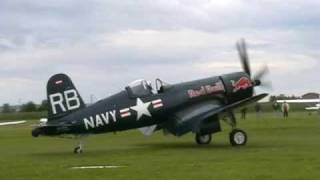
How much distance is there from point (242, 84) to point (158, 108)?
3.63m

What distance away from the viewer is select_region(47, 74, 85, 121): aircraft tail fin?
21219mm

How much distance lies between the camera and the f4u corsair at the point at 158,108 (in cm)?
2125

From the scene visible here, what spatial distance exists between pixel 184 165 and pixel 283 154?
398 cm

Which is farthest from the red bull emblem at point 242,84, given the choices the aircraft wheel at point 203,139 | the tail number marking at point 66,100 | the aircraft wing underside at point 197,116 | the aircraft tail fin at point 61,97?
the tail number marking at point 66,100

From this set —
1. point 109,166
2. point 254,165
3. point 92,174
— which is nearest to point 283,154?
point 254,165

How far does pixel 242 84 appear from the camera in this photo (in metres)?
24.5

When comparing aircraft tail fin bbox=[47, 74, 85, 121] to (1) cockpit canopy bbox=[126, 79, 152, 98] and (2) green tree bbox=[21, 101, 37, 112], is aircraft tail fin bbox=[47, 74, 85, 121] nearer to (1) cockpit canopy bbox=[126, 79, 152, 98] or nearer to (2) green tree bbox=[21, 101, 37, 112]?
(1) cockpit canopy bbox=[126, 79, 152, 98]

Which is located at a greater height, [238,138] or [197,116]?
[197,116]

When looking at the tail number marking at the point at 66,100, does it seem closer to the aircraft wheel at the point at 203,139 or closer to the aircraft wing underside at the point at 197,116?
the aircraft wing underside at the point at 197,116

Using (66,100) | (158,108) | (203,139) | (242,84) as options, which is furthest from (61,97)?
(242,84)

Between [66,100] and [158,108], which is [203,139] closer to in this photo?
[158,108]

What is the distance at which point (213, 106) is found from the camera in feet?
76.8

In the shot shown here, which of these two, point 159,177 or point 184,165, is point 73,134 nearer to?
point 184,165

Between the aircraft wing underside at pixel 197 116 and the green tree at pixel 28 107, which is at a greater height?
the green tree at pixel 28 107
